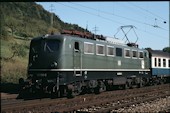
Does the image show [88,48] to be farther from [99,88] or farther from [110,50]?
[99,88]

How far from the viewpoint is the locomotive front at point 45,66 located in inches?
675

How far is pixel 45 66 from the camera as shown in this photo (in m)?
17.5

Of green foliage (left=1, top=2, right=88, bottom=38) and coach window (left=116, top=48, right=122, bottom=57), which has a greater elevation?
green foliage (left=1, top=2, right=88, bottom=38)

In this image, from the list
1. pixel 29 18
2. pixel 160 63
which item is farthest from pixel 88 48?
pixel 29 18

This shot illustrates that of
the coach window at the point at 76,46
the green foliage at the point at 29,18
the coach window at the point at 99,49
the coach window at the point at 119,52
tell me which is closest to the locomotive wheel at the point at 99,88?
the coach window at the point at 99,49

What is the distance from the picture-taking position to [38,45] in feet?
60.4

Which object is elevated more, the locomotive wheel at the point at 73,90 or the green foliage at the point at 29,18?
the green foliage at the point at 29,18

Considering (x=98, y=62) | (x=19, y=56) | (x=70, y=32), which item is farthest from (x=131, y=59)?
(x=19, y=56)

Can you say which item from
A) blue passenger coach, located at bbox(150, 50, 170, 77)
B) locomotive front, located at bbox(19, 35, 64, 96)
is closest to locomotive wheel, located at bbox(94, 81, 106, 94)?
locomotive front, located at bbox(19, 35, 64, 96)

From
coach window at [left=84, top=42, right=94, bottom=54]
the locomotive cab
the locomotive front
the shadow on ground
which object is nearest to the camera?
the locomotive front

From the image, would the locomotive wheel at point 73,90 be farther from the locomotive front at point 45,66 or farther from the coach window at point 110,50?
the coach window at point 110,50

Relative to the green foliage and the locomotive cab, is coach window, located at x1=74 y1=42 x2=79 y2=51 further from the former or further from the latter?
the green foliage

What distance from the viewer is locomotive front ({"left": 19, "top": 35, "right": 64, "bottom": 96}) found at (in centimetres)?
1714

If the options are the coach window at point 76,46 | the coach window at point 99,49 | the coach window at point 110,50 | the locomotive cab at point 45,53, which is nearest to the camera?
the locomotive cab at point 45,53
